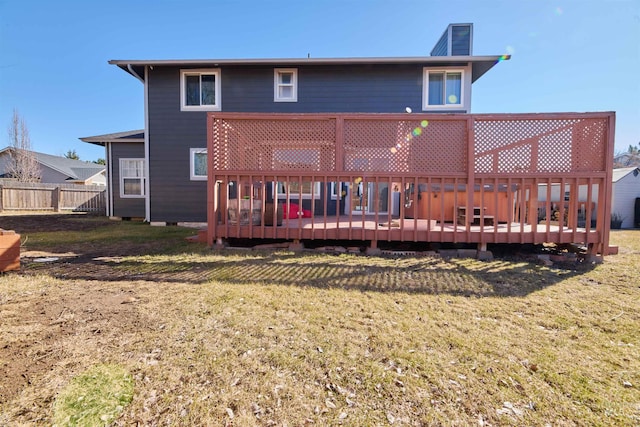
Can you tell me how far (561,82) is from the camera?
407 inches

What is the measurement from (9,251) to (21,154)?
26.9 metres

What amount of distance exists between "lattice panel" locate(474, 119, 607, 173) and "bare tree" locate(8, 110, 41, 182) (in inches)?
1199

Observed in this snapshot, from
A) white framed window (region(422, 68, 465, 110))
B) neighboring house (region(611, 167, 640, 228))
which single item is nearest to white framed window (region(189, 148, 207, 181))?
white framed window (region(422, 68, 465, 110))

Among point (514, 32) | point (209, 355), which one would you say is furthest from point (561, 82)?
point (209, 355)

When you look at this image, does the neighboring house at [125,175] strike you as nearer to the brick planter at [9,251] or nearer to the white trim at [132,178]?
the white trim at [132,178]

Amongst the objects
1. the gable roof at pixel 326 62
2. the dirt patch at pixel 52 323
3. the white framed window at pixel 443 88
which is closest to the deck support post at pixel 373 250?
the dirt patch at pixel 52 323

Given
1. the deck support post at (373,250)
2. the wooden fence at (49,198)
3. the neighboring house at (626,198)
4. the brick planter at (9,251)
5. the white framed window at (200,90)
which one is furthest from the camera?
the wooden fence at (49,198)

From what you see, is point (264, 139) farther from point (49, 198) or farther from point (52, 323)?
point (49, 198)

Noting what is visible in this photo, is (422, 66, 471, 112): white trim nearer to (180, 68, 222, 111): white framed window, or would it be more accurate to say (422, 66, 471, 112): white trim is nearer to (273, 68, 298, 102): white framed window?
(273, 68, 298, 102): white framed window

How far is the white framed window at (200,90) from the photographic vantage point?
30.5 feet

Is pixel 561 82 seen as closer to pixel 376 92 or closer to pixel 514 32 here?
pixel 514 32

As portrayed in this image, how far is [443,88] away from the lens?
8.87 meters

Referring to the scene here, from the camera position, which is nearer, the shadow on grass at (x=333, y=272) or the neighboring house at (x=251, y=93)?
the shadow on grass at (x=333, y=272)

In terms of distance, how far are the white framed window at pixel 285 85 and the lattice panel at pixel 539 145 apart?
6.13 metres
